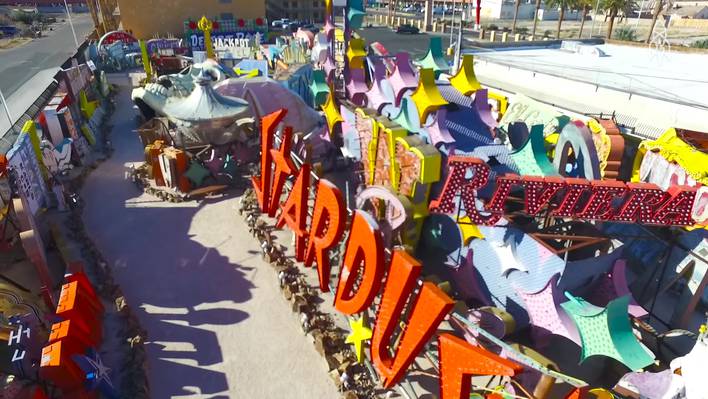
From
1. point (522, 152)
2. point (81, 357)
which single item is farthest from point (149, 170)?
point (522, 152)

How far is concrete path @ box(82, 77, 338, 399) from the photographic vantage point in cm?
1202

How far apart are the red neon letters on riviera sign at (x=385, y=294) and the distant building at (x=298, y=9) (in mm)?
78990

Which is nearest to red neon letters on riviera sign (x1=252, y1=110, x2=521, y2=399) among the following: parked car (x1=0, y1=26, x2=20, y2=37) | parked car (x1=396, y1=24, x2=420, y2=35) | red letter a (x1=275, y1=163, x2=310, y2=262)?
red letter a (x1=275, y1=163, x2=310, y2=262)

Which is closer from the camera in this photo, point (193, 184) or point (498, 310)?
point (498, 310)

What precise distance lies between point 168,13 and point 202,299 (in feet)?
171

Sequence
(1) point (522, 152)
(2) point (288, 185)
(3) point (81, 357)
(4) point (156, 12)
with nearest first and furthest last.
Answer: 1. (3) point (81, 357)
2. (1) point (522, 152)
3. (2) point (288, 185)
4. (4) point (156, 12)

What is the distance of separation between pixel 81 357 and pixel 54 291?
490cm

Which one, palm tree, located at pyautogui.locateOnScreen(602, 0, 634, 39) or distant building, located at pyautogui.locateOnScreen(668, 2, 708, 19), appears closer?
palm tree, located at pyautogui.locateOnScreen(602, 0, 634, 39)

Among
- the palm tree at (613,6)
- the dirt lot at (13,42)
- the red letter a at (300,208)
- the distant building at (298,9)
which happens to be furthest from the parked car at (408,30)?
the red letter a at (300,208)

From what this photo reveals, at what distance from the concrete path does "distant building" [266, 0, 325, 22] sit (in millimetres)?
69841

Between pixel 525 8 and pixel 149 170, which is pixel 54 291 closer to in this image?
pixel 149 170

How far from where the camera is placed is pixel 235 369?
1229cm

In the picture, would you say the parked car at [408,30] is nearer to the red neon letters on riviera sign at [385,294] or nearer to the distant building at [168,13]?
the distant building at [168,13]

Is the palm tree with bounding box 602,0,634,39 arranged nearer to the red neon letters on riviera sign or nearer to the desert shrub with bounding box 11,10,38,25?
the red neon letters on riviera sign
